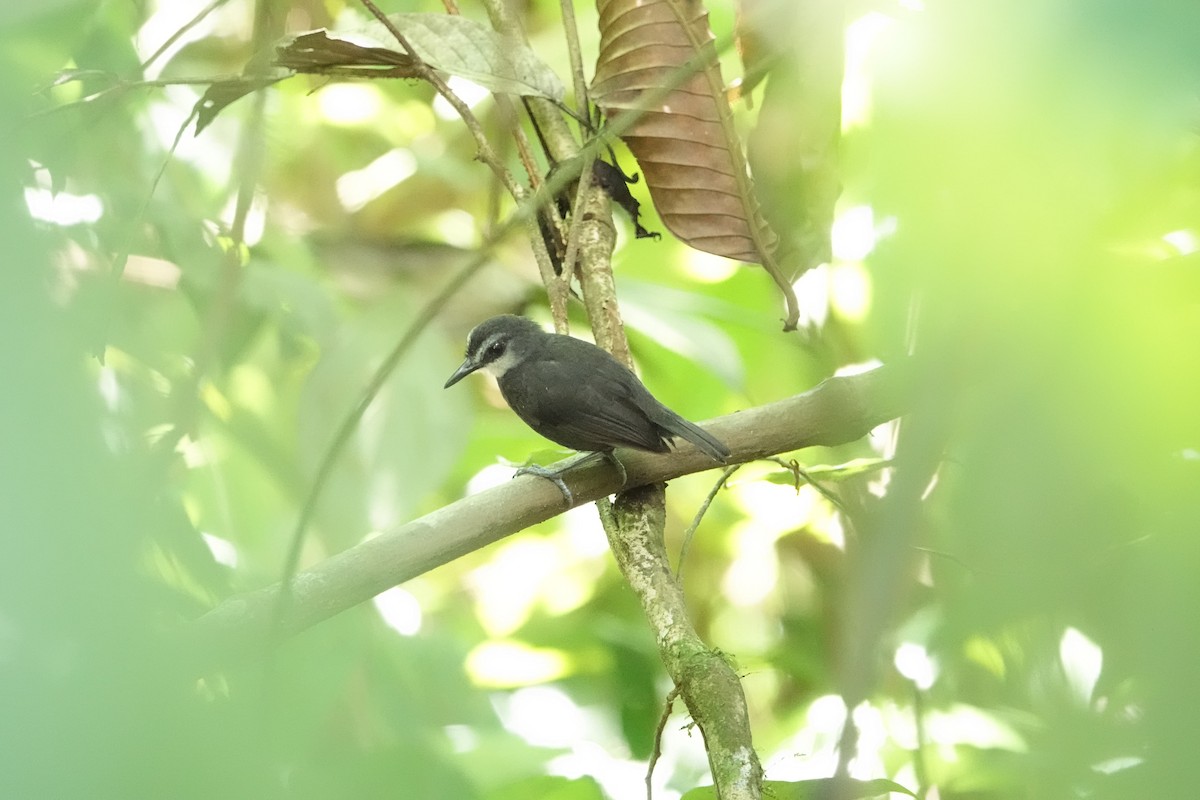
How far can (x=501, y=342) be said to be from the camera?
9.18ft

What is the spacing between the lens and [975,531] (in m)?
0.40

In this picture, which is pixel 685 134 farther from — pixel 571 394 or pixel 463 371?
pixel 463 371

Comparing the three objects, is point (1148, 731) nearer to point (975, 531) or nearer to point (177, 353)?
point (975, 531)

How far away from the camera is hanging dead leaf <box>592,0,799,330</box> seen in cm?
216

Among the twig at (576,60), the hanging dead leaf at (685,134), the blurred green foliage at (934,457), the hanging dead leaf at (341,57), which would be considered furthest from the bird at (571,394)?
the blurred green foliage at (934,457)

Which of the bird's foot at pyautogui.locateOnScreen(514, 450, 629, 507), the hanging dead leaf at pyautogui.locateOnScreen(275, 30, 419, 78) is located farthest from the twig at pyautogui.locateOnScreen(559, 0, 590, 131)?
the bird's foot at pyautogui.locateOnScreen(514, 450, 629, 507)

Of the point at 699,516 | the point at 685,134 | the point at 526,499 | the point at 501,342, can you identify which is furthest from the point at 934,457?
the point at 501,342

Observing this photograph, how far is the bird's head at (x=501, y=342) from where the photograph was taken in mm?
2768

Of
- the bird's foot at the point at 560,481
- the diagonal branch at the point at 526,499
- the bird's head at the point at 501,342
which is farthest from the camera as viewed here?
the bird's head at the point at 501,342

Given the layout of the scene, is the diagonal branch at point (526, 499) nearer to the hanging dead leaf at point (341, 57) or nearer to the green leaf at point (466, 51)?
the green leaf at point (466, 51)

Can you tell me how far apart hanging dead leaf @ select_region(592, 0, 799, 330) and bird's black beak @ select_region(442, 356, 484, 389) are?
1.94ft

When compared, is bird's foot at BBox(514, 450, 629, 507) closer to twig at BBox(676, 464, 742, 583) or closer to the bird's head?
twig at BBox(676, 464, 742, 583)

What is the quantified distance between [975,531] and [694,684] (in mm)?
1172

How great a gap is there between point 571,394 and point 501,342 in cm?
47
